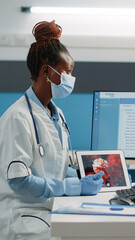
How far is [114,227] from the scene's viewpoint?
102 centimetres

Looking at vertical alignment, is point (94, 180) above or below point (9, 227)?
above

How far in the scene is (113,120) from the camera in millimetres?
2004

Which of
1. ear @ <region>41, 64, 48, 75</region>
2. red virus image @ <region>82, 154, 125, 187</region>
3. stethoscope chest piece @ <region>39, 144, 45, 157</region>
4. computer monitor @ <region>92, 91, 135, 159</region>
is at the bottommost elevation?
red virus image @ <region>82, 154, 125, 187</region>

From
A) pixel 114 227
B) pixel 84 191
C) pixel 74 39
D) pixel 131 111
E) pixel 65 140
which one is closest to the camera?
pixel 114 227

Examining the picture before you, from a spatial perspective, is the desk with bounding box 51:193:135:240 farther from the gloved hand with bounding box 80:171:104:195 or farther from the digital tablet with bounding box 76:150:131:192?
the digital tablet with bounding box 76:150:131:192

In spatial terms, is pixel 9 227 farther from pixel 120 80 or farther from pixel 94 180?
pixel 120 80

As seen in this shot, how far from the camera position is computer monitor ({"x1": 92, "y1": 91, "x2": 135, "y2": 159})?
1999 mm

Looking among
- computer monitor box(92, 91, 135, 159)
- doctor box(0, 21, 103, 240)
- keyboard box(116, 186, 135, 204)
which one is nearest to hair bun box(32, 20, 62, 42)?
doctor box(0, 21, 103, 240)

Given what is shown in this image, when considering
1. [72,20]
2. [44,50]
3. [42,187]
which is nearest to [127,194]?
[42,187]

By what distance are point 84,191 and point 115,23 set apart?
1580 mm

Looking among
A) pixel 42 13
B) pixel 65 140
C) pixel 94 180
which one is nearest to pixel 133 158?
pixel 65 140

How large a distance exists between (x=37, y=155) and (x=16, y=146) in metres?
0.12

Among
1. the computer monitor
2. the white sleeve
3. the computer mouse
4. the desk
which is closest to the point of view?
the desk

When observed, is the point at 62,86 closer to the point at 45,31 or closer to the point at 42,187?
the point at 45,31
